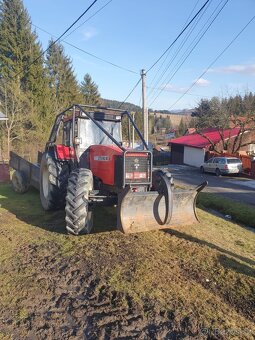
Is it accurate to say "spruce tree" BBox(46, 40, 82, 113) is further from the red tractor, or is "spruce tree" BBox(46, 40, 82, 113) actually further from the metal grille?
the metal grille

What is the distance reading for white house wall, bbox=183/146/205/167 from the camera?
35.4 meters

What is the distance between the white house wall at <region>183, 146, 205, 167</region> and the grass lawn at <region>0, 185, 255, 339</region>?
2864 centimetres

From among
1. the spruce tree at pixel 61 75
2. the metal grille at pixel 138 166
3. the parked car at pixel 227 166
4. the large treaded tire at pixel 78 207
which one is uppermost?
the spruce tree at pixel 61 75

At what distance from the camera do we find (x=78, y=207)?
6.14 m

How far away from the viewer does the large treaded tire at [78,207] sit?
20.2 ft

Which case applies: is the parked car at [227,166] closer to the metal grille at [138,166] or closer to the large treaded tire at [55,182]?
the large treaded tire at [55,182]

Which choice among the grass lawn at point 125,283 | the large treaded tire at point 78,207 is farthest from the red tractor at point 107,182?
the grass lawn at point 125,283

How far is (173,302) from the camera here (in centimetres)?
411

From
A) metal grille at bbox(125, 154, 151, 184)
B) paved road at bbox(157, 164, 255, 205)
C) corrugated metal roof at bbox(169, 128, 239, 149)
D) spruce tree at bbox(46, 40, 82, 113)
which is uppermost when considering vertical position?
spruce tree at bbox(46, 40, 82, 113)

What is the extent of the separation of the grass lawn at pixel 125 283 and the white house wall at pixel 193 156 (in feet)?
94.0

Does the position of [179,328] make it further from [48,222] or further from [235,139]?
[235,139]

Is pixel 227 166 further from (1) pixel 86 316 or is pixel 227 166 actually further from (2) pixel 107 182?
(1) pixel 86 316

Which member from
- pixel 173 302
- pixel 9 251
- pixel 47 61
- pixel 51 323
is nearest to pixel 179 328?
pixel 173 302

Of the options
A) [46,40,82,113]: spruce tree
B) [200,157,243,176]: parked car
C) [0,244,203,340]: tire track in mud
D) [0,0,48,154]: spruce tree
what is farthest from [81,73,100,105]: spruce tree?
[0,244,203,340]: tire track in mud
